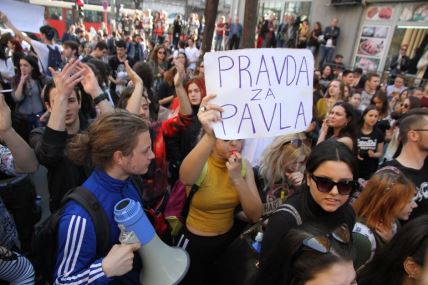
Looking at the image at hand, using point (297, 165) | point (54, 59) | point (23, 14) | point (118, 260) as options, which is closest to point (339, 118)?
point (297, 165)

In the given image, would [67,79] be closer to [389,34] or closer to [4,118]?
[4,118]

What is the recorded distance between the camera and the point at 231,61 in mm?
1858

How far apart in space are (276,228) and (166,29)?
19.3m

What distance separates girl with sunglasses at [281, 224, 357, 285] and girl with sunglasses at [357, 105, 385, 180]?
2.82 meters

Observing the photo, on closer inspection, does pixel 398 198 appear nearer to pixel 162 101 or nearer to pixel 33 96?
pixel 162 101

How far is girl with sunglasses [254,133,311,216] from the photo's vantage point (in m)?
2.39

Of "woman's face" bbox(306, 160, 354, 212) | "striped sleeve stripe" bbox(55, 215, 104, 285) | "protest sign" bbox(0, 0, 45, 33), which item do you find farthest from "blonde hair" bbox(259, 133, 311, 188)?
"protest sign" bbox(0, 0, 45, 33)

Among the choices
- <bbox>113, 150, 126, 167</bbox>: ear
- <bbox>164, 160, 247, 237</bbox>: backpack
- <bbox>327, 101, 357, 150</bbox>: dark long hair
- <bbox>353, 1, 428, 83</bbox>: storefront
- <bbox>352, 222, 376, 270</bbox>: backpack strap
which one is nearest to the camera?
<bbox>113, 150, 126, 167</bbox>: ear

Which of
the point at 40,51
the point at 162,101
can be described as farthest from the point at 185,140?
Result: the point at 40,51

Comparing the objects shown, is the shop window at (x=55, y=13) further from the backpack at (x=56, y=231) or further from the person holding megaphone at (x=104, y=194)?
the backpack at (x=56, y=231)

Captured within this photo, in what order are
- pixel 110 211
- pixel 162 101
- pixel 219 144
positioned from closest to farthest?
pixel 110 211 → pixel 219 144 → pixel 162 101

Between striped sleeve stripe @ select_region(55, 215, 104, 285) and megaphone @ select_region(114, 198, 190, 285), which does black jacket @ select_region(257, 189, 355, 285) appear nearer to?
megaphone @ select_region(114, 198, 190, 285)

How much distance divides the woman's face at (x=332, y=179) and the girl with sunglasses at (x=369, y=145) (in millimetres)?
2421

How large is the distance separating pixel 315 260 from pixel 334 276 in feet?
0.31
